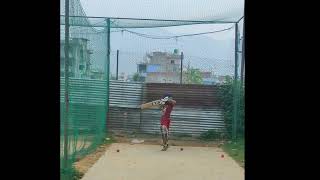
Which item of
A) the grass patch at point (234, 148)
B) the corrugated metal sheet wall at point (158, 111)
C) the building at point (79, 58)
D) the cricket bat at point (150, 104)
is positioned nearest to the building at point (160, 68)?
the corrugated metal sheet wall at point (158, 111)

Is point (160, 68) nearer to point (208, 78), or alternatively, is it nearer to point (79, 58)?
point (208, 78)

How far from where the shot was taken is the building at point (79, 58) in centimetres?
405

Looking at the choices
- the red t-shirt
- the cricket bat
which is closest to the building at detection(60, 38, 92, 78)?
the red t-shirt

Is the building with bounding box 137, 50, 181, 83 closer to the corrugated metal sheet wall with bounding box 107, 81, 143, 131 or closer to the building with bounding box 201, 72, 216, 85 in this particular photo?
the corrugated metal sheet wall with bounding box 107, 81, 143, 131

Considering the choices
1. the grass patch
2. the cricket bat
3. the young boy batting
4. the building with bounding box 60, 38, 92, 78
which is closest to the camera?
the building with bounding box 60, 38, 92, 78

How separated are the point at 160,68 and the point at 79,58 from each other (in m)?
3.14

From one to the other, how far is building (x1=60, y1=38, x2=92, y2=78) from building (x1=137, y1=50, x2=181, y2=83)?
7.51 ft

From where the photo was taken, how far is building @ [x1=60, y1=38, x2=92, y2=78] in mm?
4051

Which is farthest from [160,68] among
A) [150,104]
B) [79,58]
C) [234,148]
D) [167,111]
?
[79,58]

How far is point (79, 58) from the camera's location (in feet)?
14.6
